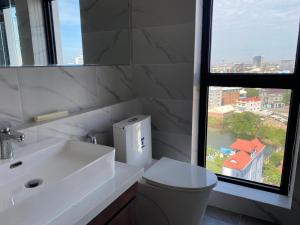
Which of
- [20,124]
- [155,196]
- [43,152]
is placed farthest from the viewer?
[155,196]

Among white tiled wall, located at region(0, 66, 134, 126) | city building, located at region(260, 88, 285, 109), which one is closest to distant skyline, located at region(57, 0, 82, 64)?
white tiled wall, located at region(0, 66, 134, 126)

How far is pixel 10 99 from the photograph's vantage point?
3.74 ft

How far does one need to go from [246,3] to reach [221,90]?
691 millimetres

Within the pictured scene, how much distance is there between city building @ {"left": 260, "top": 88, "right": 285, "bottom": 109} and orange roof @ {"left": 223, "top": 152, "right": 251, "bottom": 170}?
0.45 metres

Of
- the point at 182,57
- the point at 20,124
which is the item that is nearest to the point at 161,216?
the point at 20,124

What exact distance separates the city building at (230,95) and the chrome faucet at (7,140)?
1.55 metres

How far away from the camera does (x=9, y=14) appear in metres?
1.14

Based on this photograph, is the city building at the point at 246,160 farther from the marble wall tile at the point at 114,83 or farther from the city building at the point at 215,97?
the marble wall tile at the point at 114,83

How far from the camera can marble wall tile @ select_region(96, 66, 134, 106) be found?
1744 millimetres

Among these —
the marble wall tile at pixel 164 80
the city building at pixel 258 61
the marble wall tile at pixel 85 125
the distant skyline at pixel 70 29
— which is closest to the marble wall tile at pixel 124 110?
the marble wall tile at pixel 85 125

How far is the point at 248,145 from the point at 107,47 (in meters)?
1.44

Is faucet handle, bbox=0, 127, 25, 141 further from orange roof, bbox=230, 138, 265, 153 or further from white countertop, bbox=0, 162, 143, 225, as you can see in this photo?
orange roof, bbox=230, 138, 265, 153

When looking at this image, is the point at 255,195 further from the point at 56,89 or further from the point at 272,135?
the point at 56,89

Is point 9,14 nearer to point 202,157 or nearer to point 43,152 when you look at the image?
point 43,152
